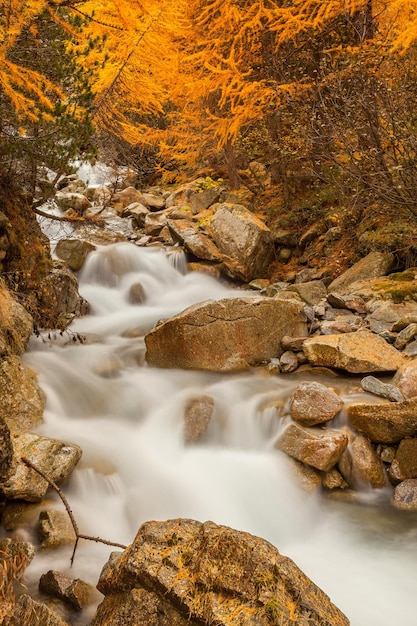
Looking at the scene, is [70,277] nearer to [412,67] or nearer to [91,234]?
[91,234]

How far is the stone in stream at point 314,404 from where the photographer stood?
4875mm

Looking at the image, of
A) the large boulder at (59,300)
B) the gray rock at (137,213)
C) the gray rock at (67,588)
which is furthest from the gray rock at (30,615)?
the gray rock at (137,213)

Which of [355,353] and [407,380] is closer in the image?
[407,380]

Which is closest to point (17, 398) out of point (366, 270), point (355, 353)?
point (355, 353)

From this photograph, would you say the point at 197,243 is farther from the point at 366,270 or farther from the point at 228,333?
the point at 228,333

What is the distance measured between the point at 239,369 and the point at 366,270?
138 inches

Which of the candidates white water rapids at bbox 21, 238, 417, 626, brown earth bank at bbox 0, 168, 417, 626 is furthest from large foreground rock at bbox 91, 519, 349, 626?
white water rapids at bbox 21, 238, 417, 626

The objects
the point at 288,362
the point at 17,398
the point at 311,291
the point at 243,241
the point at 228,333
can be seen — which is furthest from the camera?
the point at 243,241

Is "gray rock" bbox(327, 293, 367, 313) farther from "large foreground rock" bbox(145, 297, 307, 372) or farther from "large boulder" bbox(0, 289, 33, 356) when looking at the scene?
"large boulder" bbox(0, 289, 33, 356)

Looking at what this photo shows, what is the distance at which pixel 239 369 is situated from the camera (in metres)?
6.48

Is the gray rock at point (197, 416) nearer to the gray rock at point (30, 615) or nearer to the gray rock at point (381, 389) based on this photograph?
the gray rock at point (381, 389)

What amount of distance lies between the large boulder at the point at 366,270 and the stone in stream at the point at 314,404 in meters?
3.42

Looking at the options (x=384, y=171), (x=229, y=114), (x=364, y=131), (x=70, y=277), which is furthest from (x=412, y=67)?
(x=70, y=277)

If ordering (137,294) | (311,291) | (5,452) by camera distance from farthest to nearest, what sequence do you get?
(137,294) → (311,291) → (5,452)
